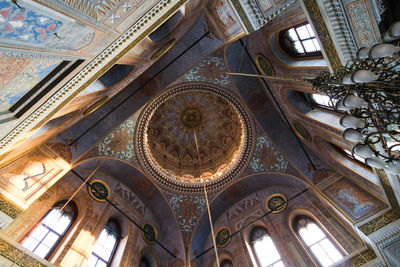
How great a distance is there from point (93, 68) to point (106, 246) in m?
5.73

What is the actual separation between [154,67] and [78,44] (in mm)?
4447

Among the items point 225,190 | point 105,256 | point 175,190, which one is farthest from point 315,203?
point 105,256

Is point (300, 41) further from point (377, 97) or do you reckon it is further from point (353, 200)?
point (353, 200)

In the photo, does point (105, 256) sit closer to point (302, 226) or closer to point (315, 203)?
point (302, 226)

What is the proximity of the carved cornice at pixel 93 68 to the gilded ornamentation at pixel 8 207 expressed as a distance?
165 centimetres

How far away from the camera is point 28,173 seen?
5078 millimetres

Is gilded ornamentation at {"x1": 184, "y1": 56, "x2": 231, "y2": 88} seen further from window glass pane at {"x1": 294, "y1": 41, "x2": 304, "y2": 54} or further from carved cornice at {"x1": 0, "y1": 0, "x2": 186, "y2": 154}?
carved cornice at {"x1": 0, "y1": 0, "x2": 186, "y2": 154}

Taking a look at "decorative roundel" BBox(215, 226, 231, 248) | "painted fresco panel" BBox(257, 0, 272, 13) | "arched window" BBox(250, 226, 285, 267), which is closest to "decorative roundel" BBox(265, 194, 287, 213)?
"arched window" BBox(250, 226, 285, 267)

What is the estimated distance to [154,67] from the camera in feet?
24.2

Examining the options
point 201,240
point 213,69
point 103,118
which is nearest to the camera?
point 103,118

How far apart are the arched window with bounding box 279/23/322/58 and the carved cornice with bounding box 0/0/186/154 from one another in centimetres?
320

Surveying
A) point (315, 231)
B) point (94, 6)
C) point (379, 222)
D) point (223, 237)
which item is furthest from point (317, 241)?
point (94, 6)

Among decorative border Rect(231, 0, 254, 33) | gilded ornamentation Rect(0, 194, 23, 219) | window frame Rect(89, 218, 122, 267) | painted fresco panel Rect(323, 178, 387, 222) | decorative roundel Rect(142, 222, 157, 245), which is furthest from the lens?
decorative roundel Rect(142, 222, 157, 245)

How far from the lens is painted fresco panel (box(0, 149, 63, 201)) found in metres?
4.65
